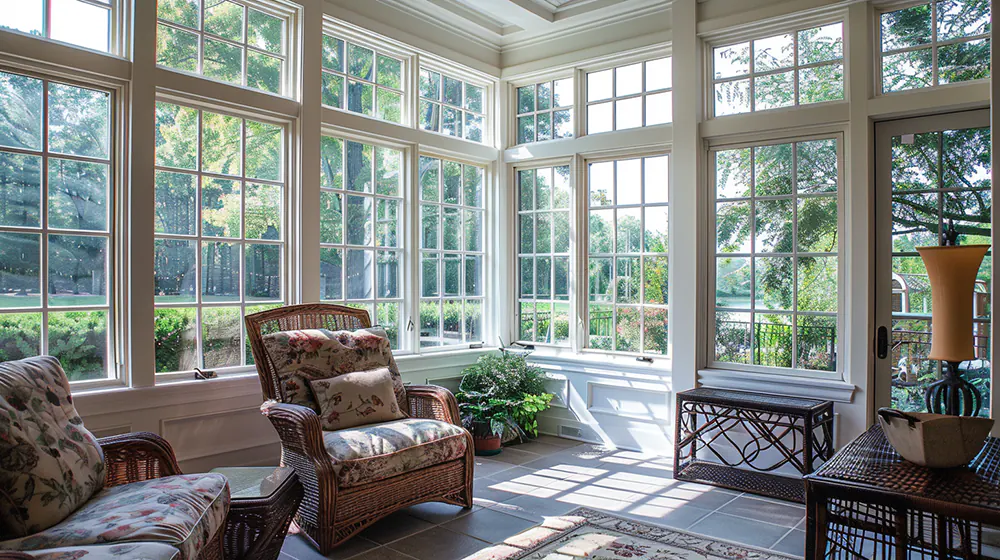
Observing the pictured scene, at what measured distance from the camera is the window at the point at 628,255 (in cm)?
486

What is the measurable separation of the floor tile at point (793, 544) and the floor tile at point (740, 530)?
30 mm

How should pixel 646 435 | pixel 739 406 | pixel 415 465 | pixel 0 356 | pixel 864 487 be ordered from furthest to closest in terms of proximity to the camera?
pixel 646 435
pixel 739 406
pixel 415 465
pixel 0 356
pixel 864 487

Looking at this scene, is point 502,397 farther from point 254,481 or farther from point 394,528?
point 254,481

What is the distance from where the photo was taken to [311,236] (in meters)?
4.16

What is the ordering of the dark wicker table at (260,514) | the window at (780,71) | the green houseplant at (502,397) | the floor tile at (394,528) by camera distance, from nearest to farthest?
the dark wicker table at (260,514), the floor tile at (394,528), the window at (780,71), the green houseplant at (502,397)

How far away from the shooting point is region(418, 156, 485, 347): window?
5102 mm

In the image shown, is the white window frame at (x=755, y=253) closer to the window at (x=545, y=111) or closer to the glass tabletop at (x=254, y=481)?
the window at (x=545, y=111)

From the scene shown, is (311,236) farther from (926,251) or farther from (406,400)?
(926,251)

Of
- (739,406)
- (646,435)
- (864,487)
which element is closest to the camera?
(864,487)

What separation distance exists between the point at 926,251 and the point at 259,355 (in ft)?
10.9

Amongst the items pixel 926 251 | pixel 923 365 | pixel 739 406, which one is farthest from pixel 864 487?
pixel 923 365

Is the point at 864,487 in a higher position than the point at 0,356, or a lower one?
lower

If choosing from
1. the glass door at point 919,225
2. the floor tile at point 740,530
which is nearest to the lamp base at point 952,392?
the glass door at point 919,225

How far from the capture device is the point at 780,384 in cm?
421
